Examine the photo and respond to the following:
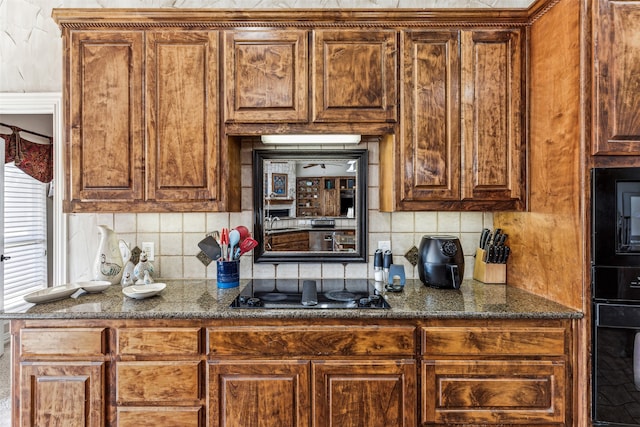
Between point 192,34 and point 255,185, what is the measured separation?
2.94 ft

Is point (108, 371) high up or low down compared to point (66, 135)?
down

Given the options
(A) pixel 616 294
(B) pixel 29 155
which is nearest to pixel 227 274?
(A) pixel 616 294

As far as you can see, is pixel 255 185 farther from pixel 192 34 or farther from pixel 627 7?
pixel 627 7

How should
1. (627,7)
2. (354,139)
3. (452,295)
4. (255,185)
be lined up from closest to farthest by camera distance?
(627,7), (452,295), (354,139), (255,185)

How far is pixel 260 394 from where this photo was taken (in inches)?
62.8

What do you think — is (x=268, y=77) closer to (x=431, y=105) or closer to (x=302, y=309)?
(x=431, y=105)

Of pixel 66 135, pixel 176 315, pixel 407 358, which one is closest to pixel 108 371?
pixel 176 315

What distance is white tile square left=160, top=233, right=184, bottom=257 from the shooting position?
230 centimetres

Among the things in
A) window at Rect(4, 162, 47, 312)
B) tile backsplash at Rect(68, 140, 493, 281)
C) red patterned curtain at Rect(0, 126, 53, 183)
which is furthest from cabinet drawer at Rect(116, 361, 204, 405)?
red patterned curtain at Rect(0, 126, 53, 183)

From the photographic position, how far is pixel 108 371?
1613 mm

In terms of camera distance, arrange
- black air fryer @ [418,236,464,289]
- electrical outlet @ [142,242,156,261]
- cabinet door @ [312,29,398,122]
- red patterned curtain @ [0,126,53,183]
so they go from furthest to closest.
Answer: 1. red patterned curtain @ [0,126,53,183]
2. electrical outlet @ [142,242,156,261]
3. black air fryer @ [418,236,464,289]
4. cabinet door @ [312,29,398,122]

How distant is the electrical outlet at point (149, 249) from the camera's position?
2.29 meters

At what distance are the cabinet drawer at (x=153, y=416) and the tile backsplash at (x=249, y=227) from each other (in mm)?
856

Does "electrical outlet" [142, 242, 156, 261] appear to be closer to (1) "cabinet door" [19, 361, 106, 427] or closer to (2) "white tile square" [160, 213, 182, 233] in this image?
(2) "white tile square" [160, 213, 182, 233]
